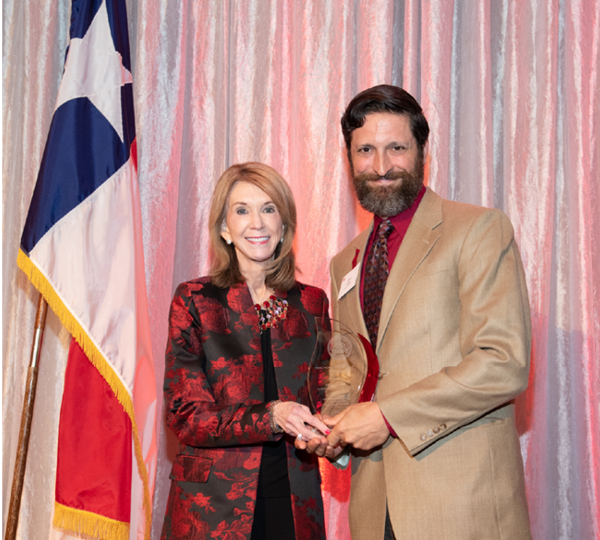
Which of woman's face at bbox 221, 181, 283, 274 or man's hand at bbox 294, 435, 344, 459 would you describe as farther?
woman's face at bbox 221, 181, 283, 274

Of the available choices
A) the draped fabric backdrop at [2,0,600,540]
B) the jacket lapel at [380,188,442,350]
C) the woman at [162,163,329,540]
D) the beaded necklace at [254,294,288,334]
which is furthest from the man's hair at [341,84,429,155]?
the draped fabric backdrop at [2,0,600,540]

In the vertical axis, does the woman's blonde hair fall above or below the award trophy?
above

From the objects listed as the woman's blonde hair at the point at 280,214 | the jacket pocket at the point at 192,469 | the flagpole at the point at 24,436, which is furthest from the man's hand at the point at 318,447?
the flagpole at the point at 24,436

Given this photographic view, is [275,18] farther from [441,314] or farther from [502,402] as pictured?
[502,402]

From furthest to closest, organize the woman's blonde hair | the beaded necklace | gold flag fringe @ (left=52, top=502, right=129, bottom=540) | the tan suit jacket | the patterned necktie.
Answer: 1. gold flag fringe @ (left=52, top=502, right=129, bottom=540)
2. the woman's blonde hair
3. the beaded necklace
4. the patterned necktie
5. the tan suit jacket

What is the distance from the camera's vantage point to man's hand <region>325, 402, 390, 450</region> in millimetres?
1585

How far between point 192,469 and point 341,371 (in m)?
0.63

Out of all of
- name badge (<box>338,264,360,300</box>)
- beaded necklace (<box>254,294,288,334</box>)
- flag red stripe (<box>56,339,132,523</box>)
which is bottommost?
flag red stripe (<box>56,339,132,523</box>)

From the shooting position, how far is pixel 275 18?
10.2 feet

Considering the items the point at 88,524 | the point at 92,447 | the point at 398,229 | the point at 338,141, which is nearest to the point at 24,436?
the point at 92,447

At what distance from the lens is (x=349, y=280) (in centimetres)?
198

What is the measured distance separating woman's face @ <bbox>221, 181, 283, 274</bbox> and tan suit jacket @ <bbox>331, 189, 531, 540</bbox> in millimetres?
594

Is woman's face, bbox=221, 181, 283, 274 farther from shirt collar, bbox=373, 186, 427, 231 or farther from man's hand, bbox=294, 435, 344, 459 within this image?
man's hand, bbox=294, 435, 344, 459

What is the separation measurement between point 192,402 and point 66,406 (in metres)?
0.87
